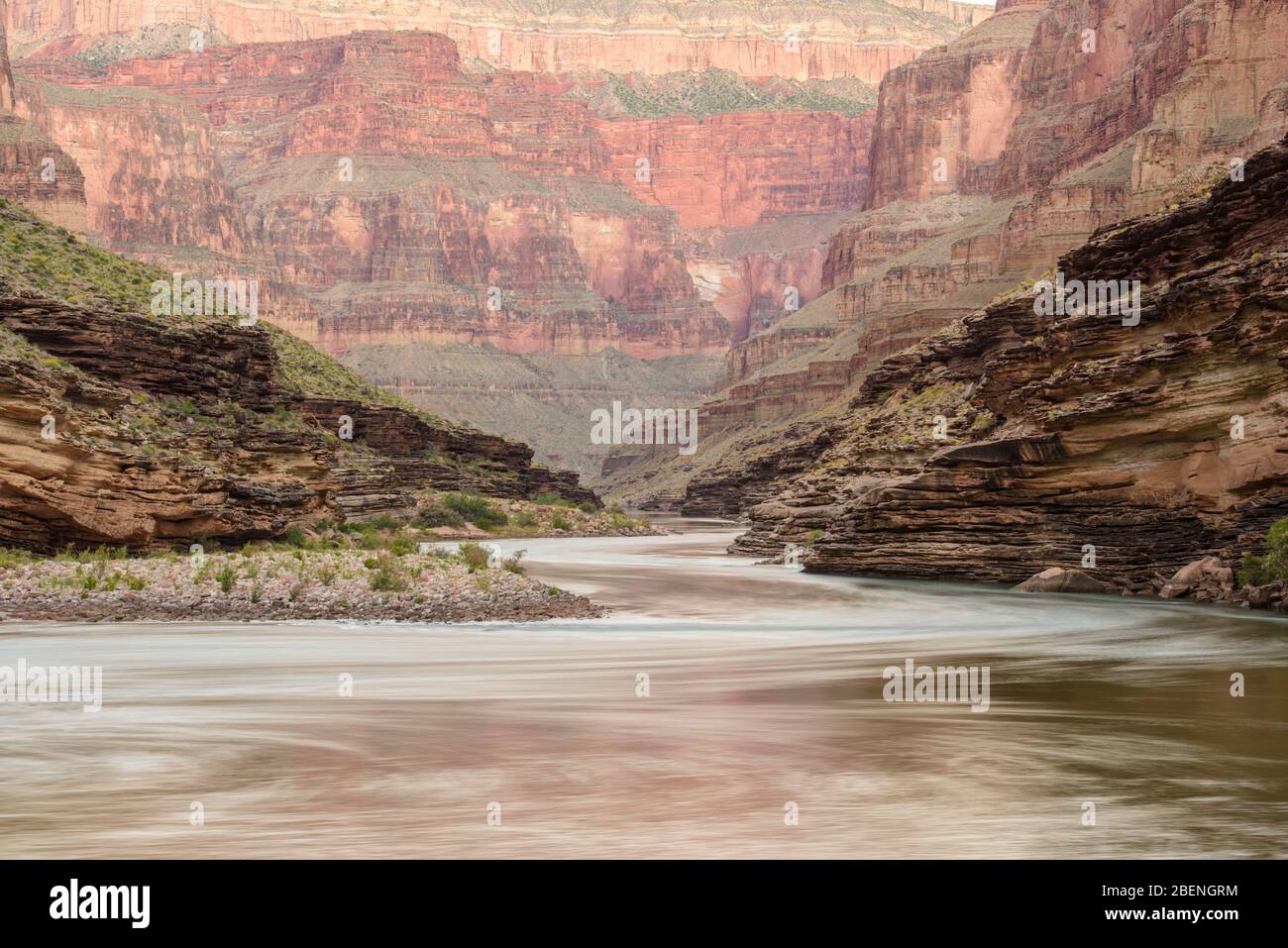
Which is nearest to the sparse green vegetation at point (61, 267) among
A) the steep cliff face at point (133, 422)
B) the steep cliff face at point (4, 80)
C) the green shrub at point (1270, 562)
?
the steep cliff face at point (133, 422)

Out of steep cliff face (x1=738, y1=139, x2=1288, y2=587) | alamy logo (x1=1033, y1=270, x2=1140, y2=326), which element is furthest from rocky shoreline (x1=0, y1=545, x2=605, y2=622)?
alamy logo (x1=1033, y1=270, x2=1140, y2=326)

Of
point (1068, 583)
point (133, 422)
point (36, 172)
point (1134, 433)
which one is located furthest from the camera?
point (36, 172)

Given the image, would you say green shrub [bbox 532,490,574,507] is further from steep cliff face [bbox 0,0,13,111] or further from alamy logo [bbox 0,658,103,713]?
alamy logo [bbox 0,658,103,713]

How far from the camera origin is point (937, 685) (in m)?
27.0

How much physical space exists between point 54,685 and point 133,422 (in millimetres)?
26937

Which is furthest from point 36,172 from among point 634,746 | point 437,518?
point 634,746

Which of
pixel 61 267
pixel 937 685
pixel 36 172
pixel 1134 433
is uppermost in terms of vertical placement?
pixel 36 172

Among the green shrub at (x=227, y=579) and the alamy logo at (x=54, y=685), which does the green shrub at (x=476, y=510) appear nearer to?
the green shrub at (x=227, y=579)

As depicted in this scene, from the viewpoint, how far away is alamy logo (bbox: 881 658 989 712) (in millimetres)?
24516
